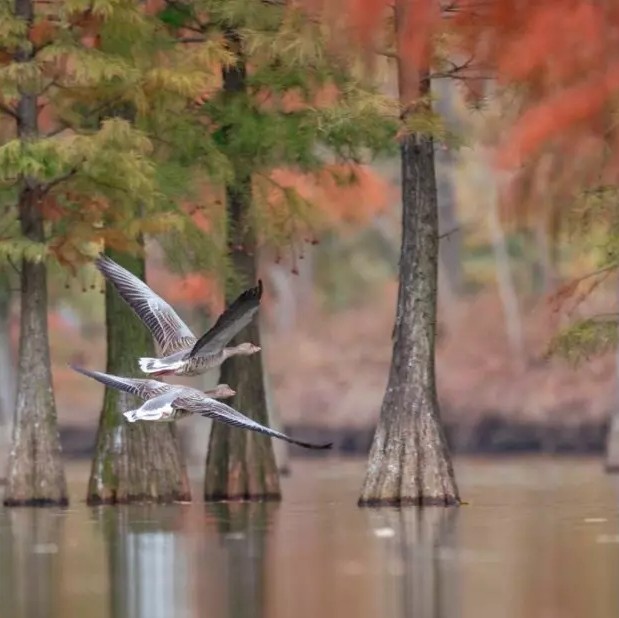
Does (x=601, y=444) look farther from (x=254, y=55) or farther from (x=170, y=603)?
(x=170, y=603)

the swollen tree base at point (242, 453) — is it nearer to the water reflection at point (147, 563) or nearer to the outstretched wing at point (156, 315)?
the water reflection at point (147, 563)

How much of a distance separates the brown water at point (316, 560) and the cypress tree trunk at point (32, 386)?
665 mm

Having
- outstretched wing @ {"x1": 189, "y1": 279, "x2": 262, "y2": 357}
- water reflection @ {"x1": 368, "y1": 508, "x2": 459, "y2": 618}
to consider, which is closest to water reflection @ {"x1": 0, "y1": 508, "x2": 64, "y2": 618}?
outstretched wing @ {"x1": 189, "y1": 279, "x2": 262, "y2": 357}

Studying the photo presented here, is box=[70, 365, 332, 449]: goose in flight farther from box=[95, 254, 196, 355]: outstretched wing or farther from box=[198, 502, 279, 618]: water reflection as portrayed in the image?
box=[198, 502, 279, 618]: water reflection

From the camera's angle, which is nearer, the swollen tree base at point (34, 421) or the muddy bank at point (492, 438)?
the swollen tree base at point (34, 421)

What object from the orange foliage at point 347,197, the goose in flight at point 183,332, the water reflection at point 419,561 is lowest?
the water reflection at point 419,561

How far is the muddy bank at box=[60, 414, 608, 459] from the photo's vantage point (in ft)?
162

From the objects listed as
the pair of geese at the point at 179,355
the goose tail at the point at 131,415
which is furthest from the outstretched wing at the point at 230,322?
the goose tail at the point at 131,415

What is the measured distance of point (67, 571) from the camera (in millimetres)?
22109

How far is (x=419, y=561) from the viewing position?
74.0 feet

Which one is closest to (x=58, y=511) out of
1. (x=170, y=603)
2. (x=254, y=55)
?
(x=254, y=55)

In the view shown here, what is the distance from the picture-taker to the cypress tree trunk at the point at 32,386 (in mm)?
32188

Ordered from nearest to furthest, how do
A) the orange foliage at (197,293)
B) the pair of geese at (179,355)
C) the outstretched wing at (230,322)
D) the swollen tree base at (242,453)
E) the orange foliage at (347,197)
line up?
1. the outstretched wing at (230,322)
2. the pair of geese at (179,355)
3. the swollen tree base at (242,453)
4. the orange foliage at (197,293)
5. the orange foliage at (347,197)

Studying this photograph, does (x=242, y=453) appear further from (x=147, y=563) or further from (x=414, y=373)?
(x=147, y=563)
